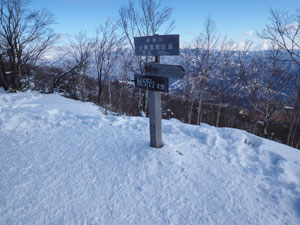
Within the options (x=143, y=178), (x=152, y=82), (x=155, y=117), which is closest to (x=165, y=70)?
(x=152, y=82)

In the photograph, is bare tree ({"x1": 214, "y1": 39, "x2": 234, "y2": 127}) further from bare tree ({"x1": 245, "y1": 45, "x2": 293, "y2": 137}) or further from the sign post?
the sign post

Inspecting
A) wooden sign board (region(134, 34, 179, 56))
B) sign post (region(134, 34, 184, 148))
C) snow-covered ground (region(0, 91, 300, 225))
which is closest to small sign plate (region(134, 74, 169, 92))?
sign post (region(134, 34, 184, 148))

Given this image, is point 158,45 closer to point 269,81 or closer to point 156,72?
point 156,72

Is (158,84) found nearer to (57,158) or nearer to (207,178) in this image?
(207,178)

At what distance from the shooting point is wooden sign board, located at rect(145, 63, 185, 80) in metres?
2.66

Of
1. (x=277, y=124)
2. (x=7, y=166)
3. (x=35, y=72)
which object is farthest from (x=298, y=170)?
(x=277, y=124)

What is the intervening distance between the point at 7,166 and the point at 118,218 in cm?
235

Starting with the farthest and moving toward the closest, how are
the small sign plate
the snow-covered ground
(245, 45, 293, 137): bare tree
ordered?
1. (245, 45, 293, 137): bare tree
2. the small sign plate
3. the snow-covered ground

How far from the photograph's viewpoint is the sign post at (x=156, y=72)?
2692 mm

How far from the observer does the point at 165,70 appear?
9.22ft

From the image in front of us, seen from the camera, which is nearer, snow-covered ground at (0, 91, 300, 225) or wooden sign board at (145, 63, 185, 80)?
snow-covered ground at (0, 91, 300, 225)

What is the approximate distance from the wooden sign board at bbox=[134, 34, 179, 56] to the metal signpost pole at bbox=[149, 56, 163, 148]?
0.18 m

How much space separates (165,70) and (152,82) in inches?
13.0

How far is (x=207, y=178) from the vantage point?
2734 mm
